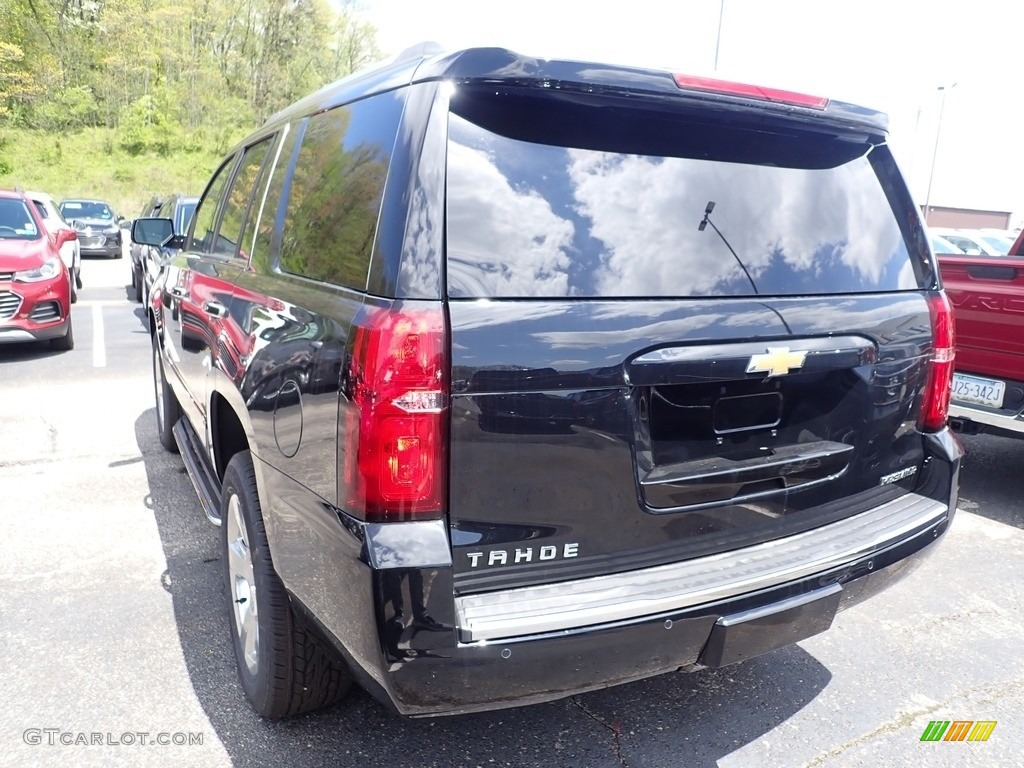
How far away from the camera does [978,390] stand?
186 inches

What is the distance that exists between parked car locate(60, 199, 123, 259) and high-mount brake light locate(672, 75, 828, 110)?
19.9 metres

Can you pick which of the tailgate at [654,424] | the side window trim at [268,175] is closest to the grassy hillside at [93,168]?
the side window trim at [268,175]

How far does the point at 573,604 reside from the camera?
1871mm

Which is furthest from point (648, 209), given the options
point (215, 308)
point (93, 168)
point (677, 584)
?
point (93, 168)

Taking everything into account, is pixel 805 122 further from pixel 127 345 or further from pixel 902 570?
pixel 127 345

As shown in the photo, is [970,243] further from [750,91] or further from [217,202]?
[750,91]

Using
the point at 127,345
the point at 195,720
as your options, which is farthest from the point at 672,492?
the point at 127,345

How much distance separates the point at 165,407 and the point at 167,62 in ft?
160

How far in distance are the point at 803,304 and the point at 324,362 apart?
1.32 m

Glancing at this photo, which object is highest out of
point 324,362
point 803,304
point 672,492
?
point 803,304

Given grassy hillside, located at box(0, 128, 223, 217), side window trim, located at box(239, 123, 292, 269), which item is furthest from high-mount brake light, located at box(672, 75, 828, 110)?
grassy hillside, located at box(0, 128, 223, 217)

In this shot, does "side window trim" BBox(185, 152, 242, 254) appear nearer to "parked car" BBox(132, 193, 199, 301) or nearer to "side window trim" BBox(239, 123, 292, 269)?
"side window trim" BBox(239, 123, 292, 269)

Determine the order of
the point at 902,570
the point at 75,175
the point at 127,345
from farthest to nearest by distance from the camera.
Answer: the point at 75,175
the point at 127,345
the point at 902,570

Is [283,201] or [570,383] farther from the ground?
[283,201]
